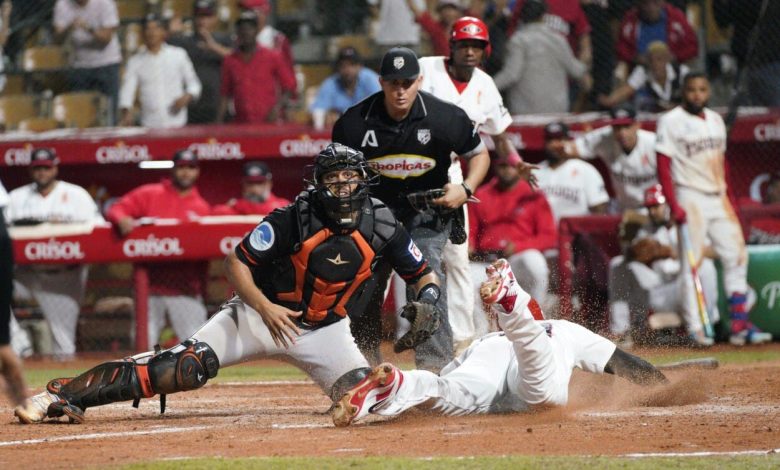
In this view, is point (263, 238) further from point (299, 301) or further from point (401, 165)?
point (401, 165)

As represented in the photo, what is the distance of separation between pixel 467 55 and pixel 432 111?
88 cm

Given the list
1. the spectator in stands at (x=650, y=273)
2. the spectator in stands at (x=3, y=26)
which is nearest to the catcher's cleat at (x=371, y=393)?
the spectator in stands at (x=650, y=273)

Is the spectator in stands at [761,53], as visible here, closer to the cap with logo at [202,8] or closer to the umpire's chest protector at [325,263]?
→ the cap with logo at [202,8]

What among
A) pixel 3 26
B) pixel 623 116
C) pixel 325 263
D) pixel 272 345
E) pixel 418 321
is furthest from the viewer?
pixel 3 26

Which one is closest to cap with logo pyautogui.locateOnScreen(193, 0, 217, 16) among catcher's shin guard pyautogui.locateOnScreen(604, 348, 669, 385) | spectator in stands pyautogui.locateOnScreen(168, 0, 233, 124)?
spectator in stands pyautogui.locateOnScreen(168, 0, 233, 124)

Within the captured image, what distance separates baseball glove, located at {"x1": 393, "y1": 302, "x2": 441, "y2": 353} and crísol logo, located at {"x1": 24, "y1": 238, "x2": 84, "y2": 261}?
5.56 meters

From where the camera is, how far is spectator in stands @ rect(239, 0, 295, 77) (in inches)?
483

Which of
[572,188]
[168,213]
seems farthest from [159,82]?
[572,188]

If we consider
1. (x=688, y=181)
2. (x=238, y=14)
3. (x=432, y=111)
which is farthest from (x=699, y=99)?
(x=238, y=14)

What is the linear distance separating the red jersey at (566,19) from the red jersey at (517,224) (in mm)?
1987

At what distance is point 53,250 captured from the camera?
35.5 feet

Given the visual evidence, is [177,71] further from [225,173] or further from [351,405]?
[351,405]

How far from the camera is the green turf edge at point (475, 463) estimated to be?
4.57 meters

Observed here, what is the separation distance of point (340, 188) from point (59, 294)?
5.80 m
